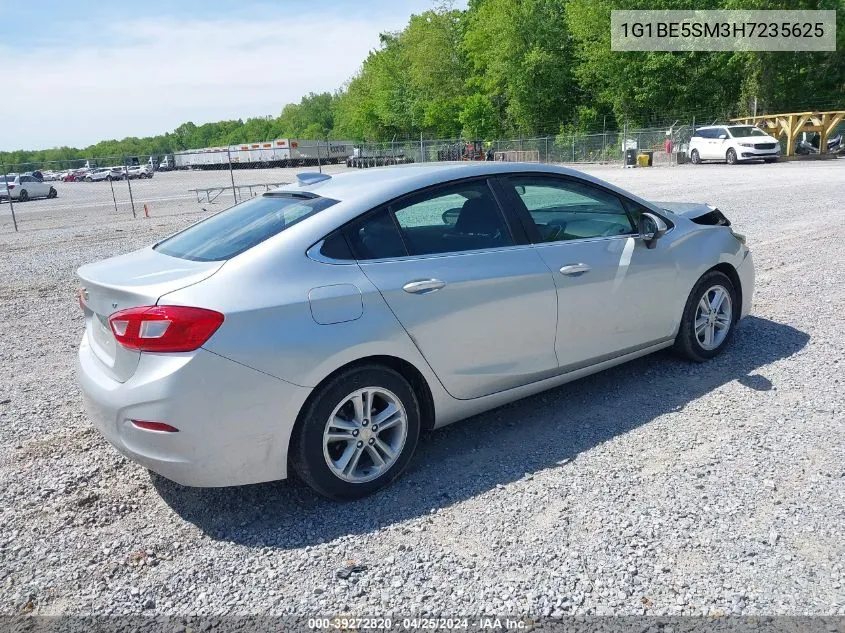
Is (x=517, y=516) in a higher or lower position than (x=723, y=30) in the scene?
lower

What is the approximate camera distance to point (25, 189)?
3688 centimetres

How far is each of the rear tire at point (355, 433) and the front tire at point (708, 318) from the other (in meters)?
2.31

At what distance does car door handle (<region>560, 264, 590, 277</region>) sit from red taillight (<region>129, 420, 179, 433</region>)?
91.4 inches

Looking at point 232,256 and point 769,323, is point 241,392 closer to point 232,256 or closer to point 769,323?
point 232,256

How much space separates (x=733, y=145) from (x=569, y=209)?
30.5 m

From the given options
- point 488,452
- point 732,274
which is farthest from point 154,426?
point 732,274

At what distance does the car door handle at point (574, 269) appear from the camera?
→ 13.2 ft

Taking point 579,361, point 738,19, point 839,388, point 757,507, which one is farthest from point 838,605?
point 738,19

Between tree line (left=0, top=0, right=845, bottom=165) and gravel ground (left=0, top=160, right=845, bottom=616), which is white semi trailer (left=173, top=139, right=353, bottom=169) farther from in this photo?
gravel ground (left=0, top=160, right=845, bottom=616)

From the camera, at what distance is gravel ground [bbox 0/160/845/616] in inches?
106

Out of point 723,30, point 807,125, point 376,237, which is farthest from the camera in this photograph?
point 723,30

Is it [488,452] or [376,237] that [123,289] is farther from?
[488,452]

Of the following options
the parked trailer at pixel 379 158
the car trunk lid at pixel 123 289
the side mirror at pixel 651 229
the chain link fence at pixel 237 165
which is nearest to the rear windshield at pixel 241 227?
the car trunk lid at pixel 123 289

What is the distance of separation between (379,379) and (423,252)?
0.75 metres
